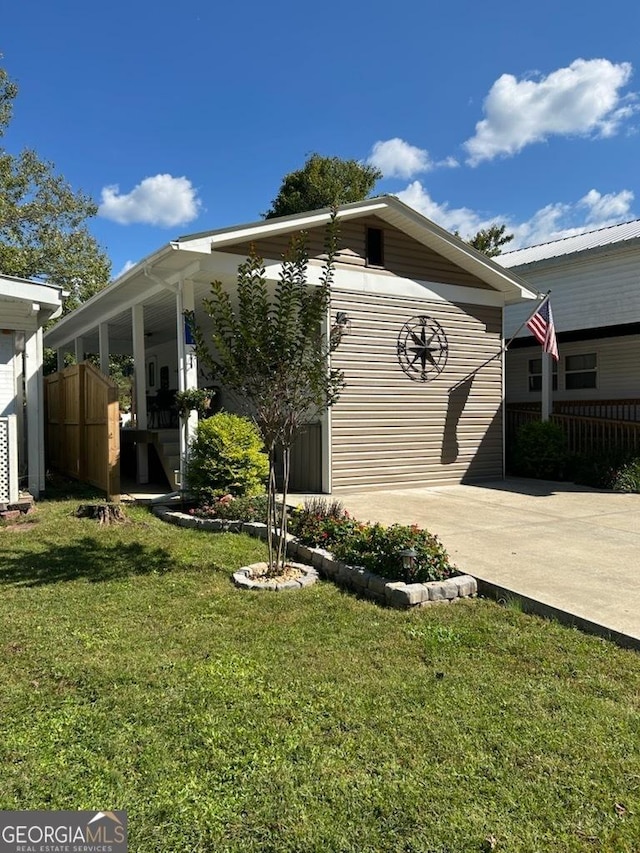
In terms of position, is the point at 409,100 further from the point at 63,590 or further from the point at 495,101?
the point at 63,590

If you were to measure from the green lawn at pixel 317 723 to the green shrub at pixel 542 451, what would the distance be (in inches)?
309

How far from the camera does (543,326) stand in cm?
1048

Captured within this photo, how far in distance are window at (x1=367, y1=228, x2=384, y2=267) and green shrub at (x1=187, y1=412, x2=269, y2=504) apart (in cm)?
396

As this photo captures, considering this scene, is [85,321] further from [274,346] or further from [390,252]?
[274,346]

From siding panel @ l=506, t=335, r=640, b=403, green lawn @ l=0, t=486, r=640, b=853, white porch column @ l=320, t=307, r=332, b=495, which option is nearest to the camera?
green lawn @ l=0, t=486, r=640, b=853

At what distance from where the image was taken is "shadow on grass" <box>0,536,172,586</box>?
15.5ft

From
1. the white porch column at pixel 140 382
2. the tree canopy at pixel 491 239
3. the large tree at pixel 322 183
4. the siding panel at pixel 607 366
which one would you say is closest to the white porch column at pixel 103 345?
the white porch column at pixel 140 382

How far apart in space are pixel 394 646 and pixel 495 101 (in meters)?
12.7

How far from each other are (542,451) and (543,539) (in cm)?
587

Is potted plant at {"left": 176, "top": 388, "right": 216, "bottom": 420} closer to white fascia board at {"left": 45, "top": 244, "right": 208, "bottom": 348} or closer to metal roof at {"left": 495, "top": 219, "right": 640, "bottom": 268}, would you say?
white fascia board at {"left": 45, "top": 244, "right": 208, "bottom": 348}

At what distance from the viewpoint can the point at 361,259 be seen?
9.35 m

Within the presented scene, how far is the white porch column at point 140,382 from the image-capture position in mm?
10000

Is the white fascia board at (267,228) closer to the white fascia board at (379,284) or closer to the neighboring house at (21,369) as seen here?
the white fascia board at (379,284)

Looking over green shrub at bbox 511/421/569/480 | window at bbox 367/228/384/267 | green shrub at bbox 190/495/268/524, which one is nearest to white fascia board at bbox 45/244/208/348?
window at bbox 367/228/384/267
